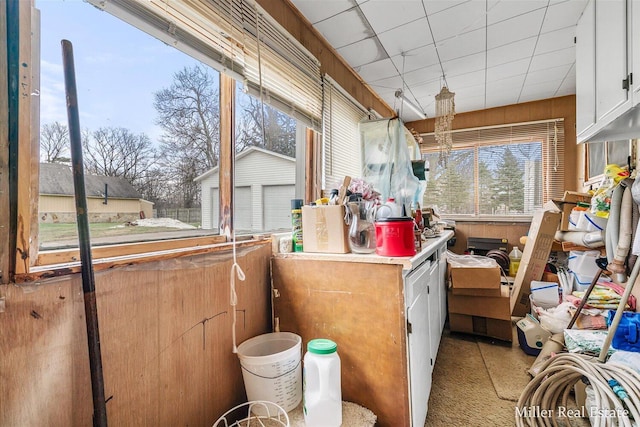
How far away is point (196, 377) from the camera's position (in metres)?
1.11

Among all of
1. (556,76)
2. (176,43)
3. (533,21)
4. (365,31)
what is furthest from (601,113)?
(556,76)

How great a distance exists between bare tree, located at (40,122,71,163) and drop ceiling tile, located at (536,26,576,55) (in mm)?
3322

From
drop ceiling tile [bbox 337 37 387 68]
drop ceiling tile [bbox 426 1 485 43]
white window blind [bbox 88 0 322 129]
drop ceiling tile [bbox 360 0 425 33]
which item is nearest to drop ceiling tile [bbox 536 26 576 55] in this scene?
drop ceiling tile [bbox 426 1 485 43]

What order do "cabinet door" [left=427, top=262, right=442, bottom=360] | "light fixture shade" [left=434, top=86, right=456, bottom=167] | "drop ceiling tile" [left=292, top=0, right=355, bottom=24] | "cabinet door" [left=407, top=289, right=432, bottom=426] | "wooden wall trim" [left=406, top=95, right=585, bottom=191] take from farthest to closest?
1. "wooden wall trim" [left=406, top=95, right=585, bottom=191]
2. "light fixture shade" [left=434, top=86, right=456, bottom=167]
3. "drop ceiling tile" [left=292, top=0, right=355, bottom=24]
4. "cabinet door" [left=427, top=262, right=442, bottom=360]
5. "cabinet door" [left=407, top=289, right=432, bottom=426]

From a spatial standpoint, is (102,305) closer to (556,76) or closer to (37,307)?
(37,307)

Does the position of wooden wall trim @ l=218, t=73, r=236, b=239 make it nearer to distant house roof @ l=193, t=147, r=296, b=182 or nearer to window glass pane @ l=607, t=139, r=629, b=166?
distant house roof @ l=193, t=147, r=296, b=182

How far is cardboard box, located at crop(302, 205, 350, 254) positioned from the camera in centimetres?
141

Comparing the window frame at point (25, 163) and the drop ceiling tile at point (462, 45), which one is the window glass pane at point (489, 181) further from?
the window frame at point (25, 163)

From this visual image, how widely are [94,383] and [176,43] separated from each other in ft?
3.84

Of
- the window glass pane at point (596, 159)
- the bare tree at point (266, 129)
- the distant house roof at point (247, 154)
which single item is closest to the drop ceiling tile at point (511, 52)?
the window glass pane at point (596, 159)

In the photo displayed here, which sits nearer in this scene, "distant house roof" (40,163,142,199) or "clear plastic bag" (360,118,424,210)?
"distant house roof" (40,163,142,199)

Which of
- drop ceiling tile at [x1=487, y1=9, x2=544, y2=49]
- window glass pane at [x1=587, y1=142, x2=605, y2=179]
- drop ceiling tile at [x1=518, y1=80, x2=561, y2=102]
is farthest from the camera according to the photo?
drop ceiling tile at [x1=518, y1=80, x2=561, y2=102]

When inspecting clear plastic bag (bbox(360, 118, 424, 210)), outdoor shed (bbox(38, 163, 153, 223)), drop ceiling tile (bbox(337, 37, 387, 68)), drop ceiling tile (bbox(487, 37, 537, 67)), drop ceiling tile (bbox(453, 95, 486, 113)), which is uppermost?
drop ceiling tile (bbox(453, 95, 486, 113))

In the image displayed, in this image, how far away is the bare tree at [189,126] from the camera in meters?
1.17
